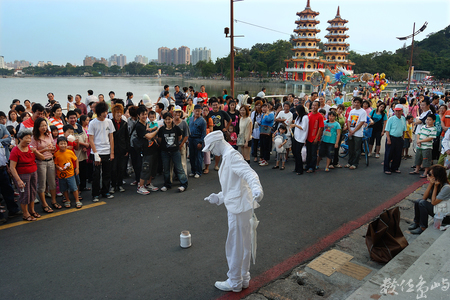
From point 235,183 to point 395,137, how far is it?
6214 millimetres

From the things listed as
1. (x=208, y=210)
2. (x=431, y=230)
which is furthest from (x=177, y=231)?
(x=431, y=230)

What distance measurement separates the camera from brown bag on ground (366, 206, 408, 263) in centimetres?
397

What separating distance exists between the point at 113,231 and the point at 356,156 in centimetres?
660

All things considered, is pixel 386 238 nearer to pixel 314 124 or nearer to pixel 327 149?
pixel 314 124

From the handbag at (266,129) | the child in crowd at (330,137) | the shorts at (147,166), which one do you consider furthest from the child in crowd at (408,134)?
the shorts at (147,166)

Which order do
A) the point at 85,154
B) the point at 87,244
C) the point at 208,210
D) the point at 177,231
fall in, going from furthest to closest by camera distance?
1. the point at 85,154
2. the point at 208,210
3. the point at 177,231
4. the point at 87,244

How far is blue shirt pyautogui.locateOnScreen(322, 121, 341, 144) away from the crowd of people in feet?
0.08

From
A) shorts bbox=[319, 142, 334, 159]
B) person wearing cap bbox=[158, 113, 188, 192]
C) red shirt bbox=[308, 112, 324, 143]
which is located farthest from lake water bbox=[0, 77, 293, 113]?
shorts bbox=[319, 142, 334, 159]

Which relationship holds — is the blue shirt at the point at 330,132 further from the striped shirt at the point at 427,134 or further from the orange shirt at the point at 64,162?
the orange shirt at the point at 64,162

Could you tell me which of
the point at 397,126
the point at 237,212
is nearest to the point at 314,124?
the point at 397,126

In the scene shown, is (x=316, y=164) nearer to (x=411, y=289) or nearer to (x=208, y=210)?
(x=208, y=210)

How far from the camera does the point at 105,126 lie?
6.06 metres

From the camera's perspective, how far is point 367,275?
372 centimetres

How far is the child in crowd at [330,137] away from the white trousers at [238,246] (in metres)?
5.39
